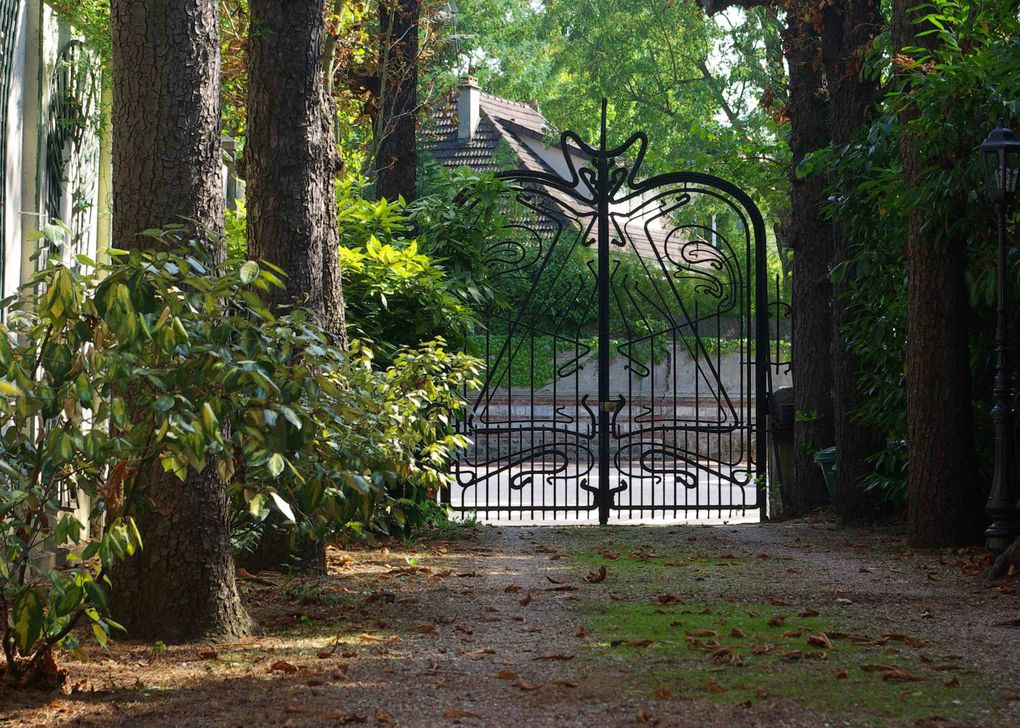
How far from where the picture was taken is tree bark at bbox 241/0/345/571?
745 cm

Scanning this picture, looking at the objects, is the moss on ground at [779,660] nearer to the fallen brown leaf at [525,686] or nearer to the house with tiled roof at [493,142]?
the fallen brown leaf at [525,686]

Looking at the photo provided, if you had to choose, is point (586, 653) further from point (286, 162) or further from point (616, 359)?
point (616, 359)

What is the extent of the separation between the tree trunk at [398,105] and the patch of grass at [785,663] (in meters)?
6.39

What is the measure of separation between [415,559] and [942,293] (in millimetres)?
4281

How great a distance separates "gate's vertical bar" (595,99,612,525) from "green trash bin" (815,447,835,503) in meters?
2.01

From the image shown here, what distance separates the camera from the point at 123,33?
533 centimetres

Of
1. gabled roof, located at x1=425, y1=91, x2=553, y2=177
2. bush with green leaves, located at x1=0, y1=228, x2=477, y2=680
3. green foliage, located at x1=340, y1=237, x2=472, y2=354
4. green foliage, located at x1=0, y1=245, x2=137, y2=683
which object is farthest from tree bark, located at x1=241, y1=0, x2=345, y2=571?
gabled roof, located at x1=425, y1=91, x2=553, y2=177

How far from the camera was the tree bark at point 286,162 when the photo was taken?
24.5 ft

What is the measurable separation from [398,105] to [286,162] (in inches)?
189

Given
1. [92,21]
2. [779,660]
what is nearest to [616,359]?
[92,21]

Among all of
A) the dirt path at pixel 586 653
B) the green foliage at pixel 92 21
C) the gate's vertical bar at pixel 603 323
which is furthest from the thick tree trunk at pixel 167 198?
the gate's vertical bar at pixel 603 323

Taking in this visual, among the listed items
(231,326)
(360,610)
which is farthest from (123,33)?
(360,610)

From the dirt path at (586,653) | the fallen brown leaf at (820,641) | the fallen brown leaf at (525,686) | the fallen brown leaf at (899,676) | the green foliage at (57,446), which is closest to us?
the green foliage at (57,446)

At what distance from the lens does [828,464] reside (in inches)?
455
